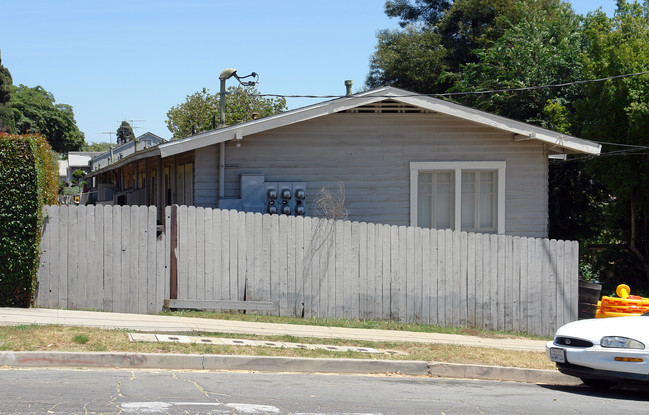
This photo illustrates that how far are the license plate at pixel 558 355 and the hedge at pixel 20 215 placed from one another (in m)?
7.73

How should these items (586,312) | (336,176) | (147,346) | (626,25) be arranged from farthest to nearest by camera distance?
(626,25) < (336,176) < (586,312) < (147,346)

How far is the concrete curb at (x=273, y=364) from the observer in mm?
8906

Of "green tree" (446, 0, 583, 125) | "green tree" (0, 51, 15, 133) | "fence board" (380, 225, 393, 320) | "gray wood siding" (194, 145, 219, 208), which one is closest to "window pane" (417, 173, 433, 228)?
"fence board" (380, 225, 393, 320)

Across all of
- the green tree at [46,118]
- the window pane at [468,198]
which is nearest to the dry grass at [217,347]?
the window pane at [468,198]

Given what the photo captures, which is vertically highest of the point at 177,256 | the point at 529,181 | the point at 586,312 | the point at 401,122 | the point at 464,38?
the point at 464,38

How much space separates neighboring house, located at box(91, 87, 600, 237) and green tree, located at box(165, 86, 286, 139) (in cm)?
3591

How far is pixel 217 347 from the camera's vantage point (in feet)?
31.9

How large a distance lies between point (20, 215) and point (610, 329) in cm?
857

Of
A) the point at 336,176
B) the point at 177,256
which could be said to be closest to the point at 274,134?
the point at 336,176

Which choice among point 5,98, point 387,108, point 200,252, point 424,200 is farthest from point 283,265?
point 5,98

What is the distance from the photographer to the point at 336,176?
52.4 feet

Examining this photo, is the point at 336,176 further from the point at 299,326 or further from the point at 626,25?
the point at 626,25

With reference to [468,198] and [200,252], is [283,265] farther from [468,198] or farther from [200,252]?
[468,198]

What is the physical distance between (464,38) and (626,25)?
2248cm
